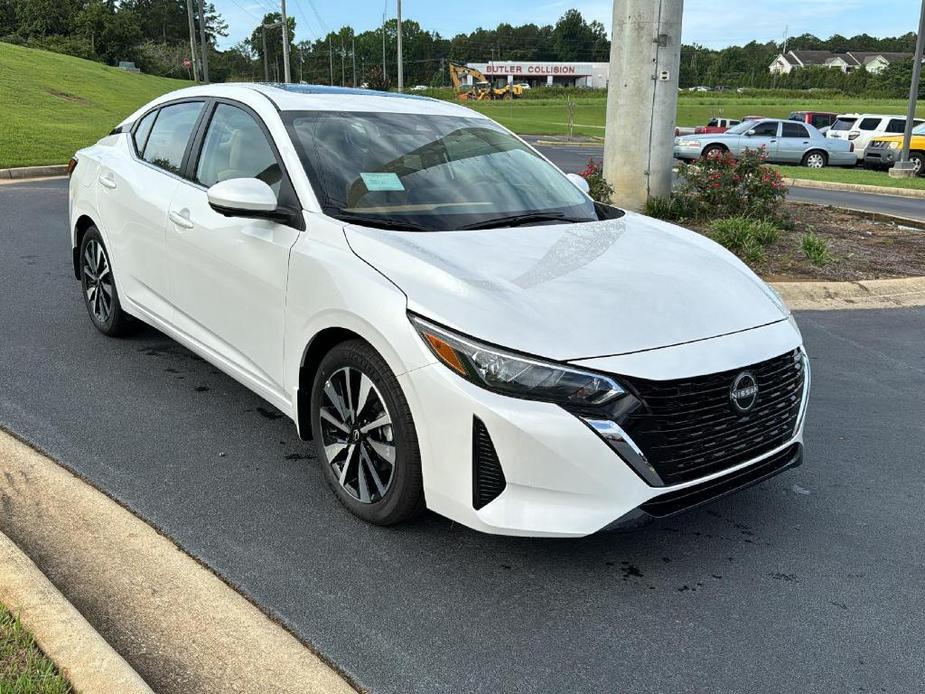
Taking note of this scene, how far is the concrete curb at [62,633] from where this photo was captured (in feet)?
7.63

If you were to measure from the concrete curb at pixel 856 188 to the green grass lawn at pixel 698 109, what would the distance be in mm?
26687

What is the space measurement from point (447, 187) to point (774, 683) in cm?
254

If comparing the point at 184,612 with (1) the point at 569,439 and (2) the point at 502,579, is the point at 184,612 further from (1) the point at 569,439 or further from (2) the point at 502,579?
(1) the point at 569,439

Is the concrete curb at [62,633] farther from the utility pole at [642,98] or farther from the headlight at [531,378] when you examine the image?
the utility pole at [642,98]

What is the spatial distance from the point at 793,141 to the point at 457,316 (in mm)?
27498

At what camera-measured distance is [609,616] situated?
9.57 ft

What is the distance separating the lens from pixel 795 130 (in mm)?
27359

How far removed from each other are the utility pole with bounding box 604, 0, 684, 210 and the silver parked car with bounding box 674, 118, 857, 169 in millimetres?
17533

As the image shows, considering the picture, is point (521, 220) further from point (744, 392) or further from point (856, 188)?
point (856, 188)

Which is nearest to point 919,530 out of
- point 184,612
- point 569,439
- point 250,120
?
point 569,439

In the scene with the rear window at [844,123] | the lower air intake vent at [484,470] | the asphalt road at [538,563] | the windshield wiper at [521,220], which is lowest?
the asphalt road at [538,563]

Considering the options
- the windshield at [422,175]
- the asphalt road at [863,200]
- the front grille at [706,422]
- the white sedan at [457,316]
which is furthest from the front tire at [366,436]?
the asphalt road at [863,200]

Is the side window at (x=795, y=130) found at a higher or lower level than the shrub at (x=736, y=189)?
higher

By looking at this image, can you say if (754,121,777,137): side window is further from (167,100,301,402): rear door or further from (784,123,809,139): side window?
(167,100,301,402): rear door
